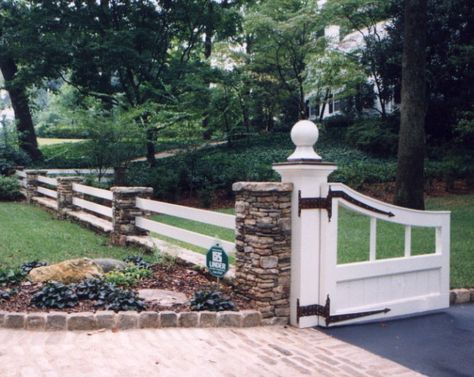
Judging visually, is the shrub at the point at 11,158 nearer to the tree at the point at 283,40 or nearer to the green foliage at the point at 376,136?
the tree at the point at 283,40

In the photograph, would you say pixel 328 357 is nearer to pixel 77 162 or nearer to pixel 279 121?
pixel 77 162

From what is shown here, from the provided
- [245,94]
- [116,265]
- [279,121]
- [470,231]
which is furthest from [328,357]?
[279,121]

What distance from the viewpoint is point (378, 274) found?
15.7 feet

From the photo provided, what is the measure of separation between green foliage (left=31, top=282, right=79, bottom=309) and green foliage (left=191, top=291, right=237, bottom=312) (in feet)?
3.67

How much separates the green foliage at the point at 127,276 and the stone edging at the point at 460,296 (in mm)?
3379

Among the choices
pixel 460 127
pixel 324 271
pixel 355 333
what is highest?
pixel 460 127

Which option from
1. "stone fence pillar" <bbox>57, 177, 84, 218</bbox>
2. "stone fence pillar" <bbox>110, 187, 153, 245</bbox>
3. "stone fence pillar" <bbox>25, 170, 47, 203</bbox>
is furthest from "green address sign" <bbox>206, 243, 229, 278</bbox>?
"stone fence pillar" <bbox>25, 170, 47, 203</bbox>

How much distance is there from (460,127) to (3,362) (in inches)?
563

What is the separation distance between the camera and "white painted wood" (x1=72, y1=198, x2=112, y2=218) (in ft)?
30.2

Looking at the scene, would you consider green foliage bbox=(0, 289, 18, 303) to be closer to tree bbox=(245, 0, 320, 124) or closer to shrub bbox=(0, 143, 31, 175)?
shrub bbox=(0, 143, 31, 175)

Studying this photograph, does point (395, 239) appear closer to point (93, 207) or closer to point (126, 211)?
point (126, 211)

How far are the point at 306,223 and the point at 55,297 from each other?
95.7 inches

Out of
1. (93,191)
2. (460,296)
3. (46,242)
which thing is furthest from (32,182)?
(460,296)

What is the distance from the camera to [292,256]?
15.1 ft
